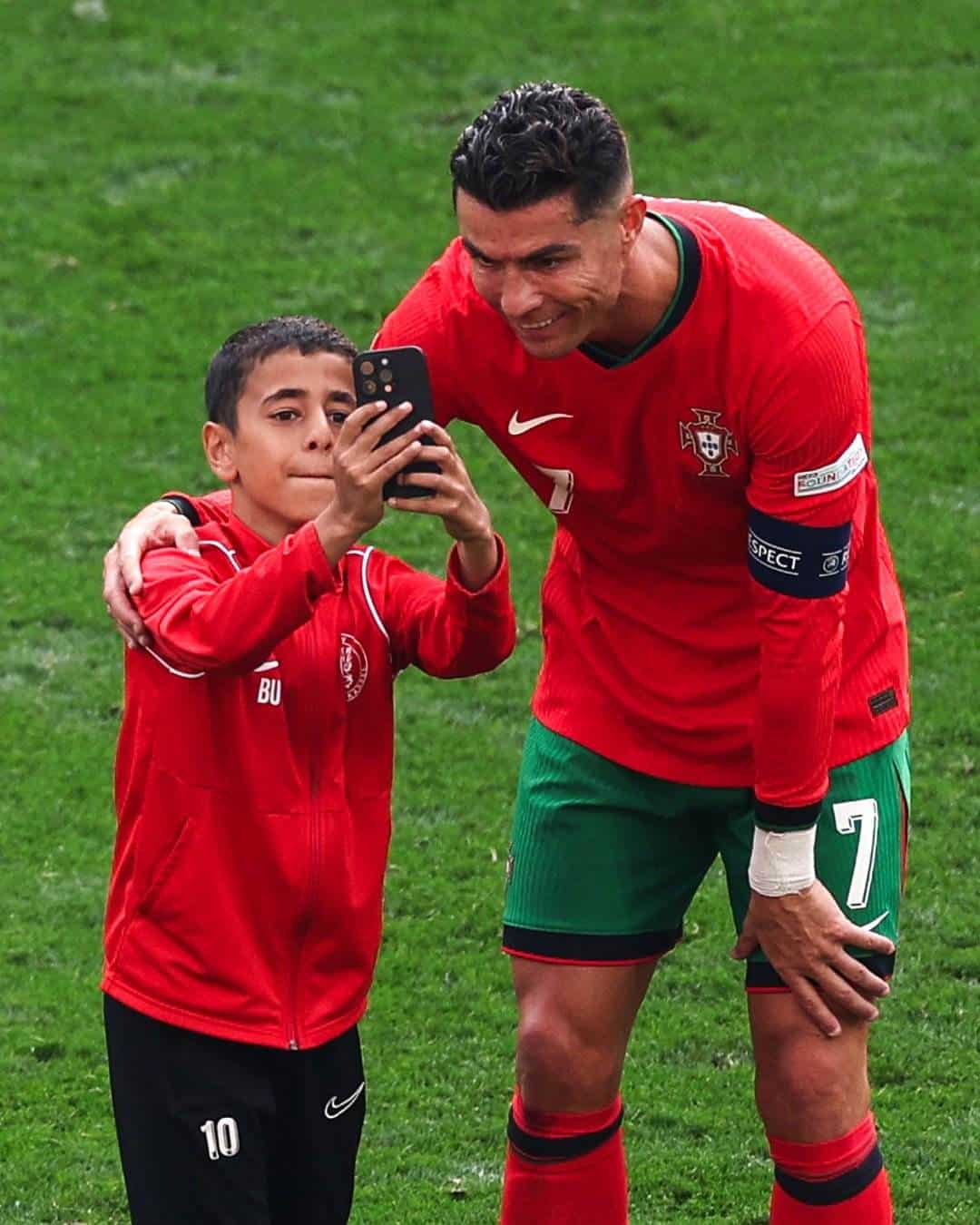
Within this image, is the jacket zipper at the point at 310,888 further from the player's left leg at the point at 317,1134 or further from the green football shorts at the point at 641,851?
the green football shorts at the point at 641,851

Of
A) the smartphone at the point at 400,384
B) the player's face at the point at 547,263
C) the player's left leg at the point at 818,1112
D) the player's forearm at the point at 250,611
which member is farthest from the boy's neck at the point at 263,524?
the player's left leg at the point at 818,1112

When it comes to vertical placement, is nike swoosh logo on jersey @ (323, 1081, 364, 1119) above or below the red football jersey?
below

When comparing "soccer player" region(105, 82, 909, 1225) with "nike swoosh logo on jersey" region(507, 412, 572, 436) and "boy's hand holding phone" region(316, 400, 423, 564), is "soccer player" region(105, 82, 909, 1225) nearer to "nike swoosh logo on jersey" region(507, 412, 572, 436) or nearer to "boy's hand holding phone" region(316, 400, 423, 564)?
"nike swoosh logo on jersey" region(507, 412, 572, 436)

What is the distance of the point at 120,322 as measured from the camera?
10094mm

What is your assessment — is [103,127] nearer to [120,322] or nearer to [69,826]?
[120,322]

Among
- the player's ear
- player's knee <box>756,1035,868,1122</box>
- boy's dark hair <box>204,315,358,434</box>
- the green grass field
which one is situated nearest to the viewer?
the player's ear

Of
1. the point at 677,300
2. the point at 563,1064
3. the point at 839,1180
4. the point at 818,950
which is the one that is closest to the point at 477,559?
the point at 677,300

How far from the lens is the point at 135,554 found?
3.87 m

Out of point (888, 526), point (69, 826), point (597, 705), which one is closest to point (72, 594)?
point (69, 826)

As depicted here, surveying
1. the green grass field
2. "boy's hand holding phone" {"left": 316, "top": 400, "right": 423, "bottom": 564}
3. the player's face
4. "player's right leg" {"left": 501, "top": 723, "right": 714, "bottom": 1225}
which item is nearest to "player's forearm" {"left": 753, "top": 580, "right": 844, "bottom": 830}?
"player's right leg" {"left": 501, "top": 723, "right": 714, "bottom": 1225}

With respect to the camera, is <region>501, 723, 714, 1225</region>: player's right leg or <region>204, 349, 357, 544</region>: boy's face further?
<region>501, 723, 714, 1225</region>: player's right leg

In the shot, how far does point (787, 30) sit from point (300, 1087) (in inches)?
361

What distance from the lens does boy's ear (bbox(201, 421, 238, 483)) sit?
3957mm

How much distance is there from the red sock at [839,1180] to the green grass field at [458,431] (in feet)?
2.56
